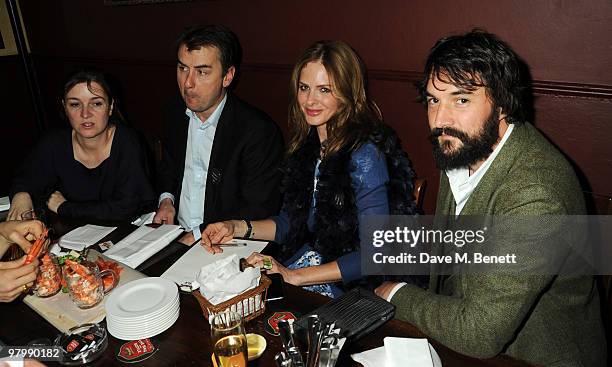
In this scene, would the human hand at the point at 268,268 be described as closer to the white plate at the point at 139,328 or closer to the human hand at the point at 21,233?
the white plate at the point at 139,328

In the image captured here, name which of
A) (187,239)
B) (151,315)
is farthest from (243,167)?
(151,315)

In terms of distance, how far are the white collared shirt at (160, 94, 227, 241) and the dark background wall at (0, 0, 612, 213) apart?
71 cm

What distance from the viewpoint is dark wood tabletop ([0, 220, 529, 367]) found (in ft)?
4.00

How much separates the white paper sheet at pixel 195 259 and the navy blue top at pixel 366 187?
0.41 meters

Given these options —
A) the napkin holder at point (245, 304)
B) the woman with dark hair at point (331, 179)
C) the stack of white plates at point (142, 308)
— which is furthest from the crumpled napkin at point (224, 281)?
the woman with dark hair at point (331, 179)

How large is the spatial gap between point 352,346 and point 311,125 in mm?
1339

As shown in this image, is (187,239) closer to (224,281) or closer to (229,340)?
(224,281)

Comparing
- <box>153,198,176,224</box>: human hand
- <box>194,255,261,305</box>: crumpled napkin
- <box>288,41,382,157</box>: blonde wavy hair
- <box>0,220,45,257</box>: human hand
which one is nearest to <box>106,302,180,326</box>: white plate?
<box>194,255,261,305</box>: crumpled napkin

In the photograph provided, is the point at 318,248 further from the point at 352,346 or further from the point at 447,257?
the point at 352,346

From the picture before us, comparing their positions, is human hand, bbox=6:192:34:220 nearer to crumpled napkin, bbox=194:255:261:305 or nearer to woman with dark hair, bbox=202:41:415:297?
woman with dark hair, bbox=202:41:415:297

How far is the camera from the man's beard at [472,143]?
1503 mm

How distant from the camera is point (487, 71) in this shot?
1484mm

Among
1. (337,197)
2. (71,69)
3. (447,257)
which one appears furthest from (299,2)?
(71,69)

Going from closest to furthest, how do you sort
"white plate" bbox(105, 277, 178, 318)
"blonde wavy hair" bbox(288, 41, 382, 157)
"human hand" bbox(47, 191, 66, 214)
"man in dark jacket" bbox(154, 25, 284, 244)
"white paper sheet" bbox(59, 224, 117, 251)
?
"white plate" bbox(105, 277, 178, 318), "white paper sheet" bbox(59, 224, 117, 251), "blonde wavy hair" bbox(288, 41, 382, 157), "human hand" bbox(47, 191, 66, 214), "man in dark jacket" bbox(154, 25, 284, 244)
